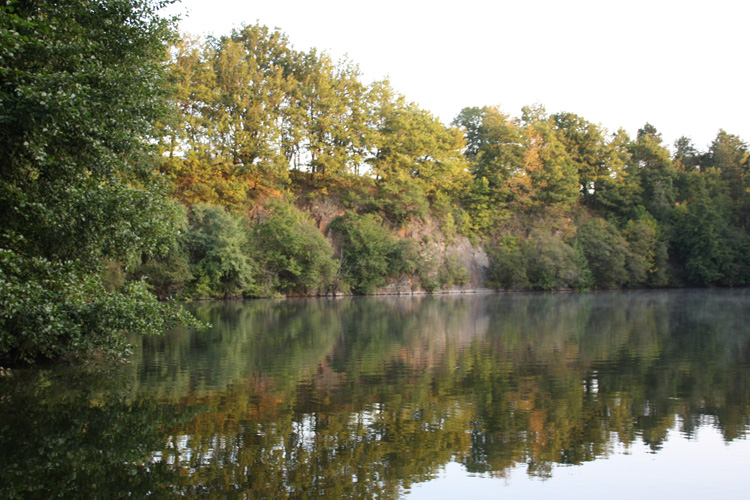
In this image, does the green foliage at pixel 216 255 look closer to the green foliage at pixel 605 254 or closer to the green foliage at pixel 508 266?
the green foliage at pixel 508 266

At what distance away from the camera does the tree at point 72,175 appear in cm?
962

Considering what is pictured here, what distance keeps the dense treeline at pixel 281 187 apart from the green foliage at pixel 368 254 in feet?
0.59

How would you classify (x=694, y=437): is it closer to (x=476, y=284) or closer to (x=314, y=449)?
(x=314, y=449)

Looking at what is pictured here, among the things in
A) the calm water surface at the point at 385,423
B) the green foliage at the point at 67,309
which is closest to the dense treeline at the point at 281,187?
the green foliage at the point at 67,309

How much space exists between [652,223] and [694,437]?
63203 mm

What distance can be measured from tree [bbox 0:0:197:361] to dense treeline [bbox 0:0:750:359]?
4cm

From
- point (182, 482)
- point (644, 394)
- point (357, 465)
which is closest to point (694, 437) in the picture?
point (644, 394)

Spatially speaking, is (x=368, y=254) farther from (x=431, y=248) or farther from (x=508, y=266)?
(x=508, y=266)

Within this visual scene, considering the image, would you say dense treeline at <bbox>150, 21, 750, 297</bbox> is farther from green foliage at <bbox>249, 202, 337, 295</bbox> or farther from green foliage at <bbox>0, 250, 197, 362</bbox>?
green foliage at <bbox>0, 250, 197, 362</bbox>

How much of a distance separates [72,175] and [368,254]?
41.5m

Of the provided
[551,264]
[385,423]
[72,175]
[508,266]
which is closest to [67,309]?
[72,175]

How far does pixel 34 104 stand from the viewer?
9469mm

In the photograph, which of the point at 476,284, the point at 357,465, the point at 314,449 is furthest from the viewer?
→ the point at 476,284

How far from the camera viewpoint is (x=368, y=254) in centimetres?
5247
